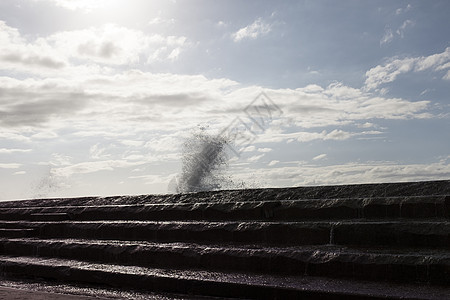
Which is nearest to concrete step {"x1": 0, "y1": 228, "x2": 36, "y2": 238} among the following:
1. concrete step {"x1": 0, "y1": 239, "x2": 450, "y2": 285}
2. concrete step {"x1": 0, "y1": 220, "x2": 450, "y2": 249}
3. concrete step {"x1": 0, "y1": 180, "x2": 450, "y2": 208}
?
concrete step {"x1": 0, "y1": 180, "x2": 450, "y2": 208}

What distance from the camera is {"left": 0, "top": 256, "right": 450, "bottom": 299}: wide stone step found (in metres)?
3.92

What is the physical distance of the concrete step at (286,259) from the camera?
419 centimetres

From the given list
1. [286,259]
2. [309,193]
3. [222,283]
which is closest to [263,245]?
[286,259]

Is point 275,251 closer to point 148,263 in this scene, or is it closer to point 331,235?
point 331,235

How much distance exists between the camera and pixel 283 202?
5984mm

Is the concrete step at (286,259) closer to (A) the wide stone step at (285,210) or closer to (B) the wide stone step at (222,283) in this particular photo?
(B) the wide stone step at (222,283)

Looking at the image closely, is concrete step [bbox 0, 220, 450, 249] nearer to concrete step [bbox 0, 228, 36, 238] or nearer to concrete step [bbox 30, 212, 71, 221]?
concrete step [bbox 30, 212, 71, 221]

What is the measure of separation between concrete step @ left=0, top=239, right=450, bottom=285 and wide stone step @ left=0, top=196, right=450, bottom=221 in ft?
2.32

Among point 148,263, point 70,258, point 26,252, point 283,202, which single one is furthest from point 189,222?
point 26,252

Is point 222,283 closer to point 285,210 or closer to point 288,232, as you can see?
point 288,232

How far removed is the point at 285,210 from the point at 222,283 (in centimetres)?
165

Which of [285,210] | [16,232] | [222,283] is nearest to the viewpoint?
[222,283]

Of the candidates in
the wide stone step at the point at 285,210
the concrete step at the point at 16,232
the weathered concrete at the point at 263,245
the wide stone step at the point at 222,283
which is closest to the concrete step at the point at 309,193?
the weathered concrete at the point at 263,245

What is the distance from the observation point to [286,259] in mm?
4703
